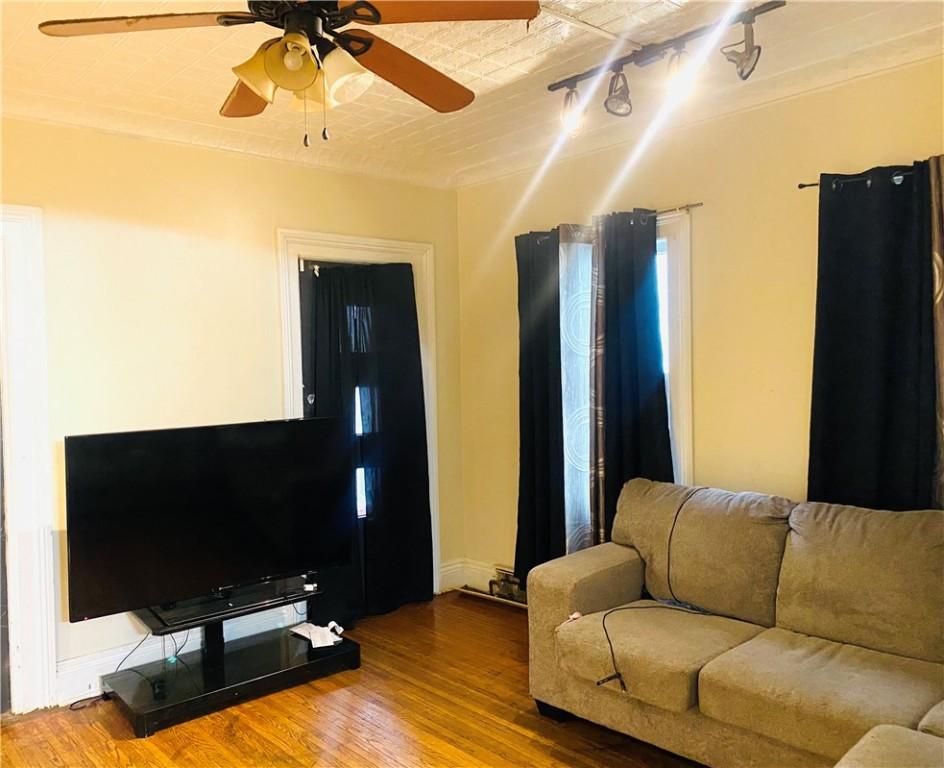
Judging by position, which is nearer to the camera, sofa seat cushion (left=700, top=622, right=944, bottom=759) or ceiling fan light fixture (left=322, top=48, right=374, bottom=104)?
ceiling fan light fixture (left=322, top=48, right=374, bottom=104)

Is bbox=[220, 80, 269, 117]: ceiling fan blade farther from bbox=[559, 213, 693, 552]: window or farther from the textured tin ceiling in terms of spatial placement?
bbox=[559, 213, 693, 552]: window

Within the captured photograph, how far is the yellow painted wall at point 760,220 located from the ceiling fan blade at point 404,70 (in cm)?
177

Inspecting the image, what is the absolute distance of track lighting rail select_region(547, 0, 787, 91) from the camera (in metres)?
2.60

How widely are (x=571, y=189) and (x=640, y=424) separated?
139 cm

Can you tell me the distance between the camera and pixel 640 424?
373cm

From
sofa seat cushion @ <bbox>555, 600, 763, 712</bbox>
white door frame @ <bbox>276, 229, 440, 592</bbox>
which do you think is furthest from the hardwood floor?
white door frame @ <bbox>276, 229, 440, 592</bbox>

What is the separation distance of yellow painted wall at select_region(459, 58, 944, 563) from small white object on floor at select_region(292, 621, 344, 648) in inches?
77.4

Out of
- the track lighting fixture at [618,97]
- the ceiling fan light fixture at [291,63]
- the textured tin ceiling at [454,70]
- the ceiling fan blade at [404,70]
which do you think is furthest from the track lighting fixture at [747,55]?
the ceiling fan light fixture at [291,63]

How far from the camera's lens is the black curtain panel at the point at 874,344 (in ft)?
9.34

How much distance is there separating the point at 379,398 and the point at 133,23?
2901 millimetres

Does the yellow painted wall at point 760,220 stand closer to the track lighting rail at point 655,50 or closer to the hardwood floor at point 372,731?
the track lighting rail at point 655,50

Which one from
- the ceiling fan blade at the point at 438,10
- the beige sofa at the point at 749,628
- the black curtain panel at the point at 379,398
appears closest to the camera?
the ceiling fan blade at the point at 438,10

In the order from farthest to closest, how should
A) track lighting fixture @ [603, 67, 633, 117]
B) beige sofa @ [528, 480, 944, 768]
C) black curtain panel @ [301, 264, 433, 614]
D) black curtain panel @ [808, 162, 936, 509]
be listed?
1. black curtain panel @ [301, 264, 433, 614]
2. track lighting fixture @ [603, 67, 633, 117]
3. black curtain panel @ [808, 162, 936, 509]
4. beige sofa @ [528, 480, 944, 768]

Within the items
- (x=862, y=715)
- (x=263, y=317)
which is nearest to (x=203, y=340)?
(x=263, y=317)
